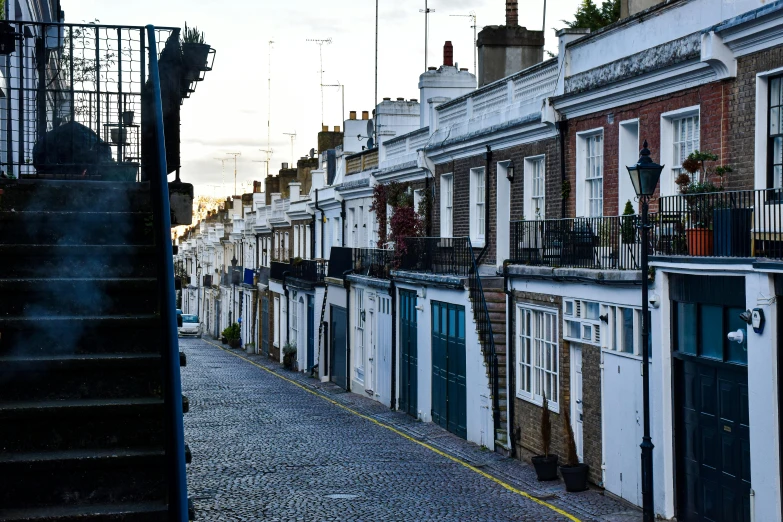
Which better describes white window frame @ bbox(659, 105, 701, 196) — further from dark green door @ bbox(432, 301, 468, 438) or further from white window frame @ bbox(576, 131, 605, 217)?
dark green door @ bbox(432, 301, 468, 438)

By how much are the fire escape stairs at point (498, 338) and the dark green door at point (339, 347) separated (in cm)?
1280

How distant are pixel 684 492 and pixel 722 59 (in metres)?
5.61

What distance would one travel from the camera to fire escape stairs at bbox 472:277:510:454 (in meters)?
21.2

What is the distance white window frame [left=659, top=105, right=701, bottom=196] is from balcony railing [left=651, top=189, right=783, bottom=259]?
1288 millimetres

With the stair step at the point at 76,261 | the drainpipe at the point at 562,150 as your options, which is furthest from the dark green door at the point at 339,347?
the stair step at the point at 76,261

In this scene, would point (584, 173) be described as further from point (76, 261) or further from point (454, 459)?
point (76, 261)

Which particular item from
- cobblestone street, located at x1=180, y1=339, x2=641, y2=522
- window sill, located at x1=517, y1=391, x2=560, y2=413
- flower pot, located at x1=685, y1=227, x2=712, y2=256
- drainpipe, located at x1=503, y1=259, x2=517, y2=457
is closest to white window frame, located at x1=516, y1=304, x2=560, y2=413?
window sill, located at x1=517, y1=391, x2=560, y2=413

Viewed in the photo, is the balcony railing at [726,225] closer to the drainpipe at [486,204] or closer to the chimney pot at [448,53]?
the drainpipe at [486,204]

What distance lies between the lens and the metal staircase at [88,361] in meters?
6.21

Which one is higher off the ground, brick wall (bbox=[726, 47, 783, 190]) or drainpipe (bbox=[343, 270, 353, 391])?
brick wall (bbox=[726, 47, 783, 190])

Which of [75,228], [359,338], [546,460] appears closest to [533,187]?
[546,460]

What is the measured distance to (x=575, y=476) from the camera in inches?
666

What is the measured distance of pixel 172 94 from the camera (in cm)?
895

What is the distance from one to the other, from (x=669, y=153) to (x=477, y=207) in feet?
29.5
